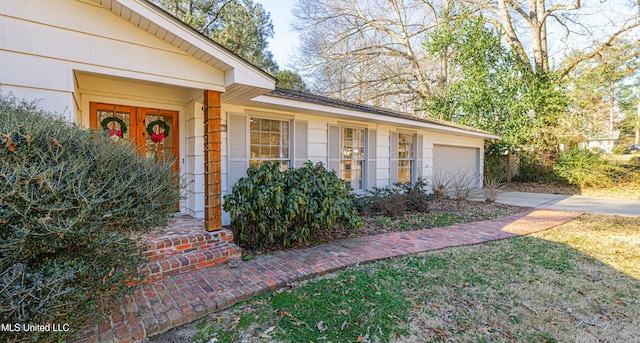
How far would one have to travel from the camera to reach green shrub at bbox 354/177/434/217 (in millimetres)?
6891

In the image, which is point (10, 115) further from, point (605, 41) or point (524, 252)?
point (605, 41)

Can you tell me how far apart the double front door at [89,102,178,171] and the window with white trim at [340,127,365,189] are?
155 inches

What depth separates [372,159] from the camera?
26.5 feet

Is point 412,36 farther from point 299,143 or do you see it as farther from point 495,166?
point 299,143

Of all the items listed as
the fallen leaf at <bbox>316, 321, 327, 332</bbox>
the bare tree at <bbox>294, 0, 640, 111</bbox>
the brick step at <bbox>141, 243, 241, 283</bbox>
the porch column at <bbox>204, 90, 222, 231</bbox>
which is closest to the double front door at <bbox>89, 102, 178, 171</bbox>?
the porch column at <bbox>204, 90, 222, 231</bbox>

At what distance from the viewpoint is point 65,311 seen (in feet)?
6.27

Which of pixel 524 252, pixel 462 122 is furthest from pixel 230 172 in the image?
pixel 462 122

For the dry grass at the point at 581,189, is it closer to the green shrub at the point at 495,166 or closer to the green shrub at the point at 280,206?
the green shrub at the point at 495,166

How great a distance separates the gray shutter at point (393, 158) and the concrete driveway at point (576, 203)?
3184mm

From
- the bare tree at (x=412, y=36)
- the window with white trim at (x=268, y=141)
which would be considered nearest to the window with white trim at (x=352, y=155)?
the window with white trim at (x=268, y=141)

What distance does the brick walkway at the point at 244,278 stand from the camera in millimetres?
2537

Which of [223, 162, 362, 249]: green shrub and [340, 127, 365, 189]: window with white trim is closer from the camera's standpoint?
[223, 162, 362, 249]: green shrub

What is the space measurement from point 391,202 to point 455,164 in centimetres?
598

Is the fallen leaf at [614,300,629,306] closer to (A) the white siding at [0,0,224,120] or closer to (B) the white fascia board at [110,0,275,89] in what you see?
(B) the white fascia board at [110,0,275,89]
